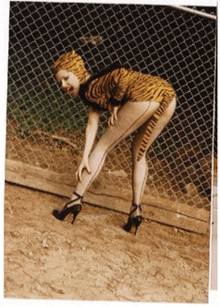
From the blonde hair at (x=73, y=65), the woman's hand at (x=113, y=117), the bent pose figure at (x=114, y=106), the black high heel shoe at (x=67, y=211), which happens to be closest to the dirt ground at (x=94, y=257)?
the black high heel shoe at (x=67, y=211)

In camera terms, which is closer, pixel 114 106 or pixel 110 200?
pixel 114 106

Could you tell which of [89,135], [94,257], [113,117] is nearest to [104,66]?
[113,117]

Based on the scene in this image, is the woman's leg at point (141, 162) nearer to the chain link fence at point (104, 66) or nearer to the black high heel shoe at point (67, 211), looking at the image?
the chain link fence at point (104, 66)

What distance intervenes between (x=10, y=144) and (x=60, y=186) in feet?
1.44

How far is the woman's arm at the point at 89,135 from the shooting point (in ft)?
10.5

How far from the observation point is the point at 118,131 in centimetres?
321

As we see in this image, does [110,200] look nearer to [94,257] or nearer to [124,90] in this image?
[94,257]

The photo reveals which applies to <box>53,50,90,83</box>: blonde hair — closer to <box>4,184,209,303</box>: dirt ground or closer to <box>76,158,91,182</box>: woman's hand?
<box>76,158,91,182</box>: woman's hand

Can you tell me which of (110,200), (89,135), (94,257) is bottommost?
(94,257)

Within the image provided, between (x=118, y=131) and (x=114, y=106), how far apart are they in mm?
164

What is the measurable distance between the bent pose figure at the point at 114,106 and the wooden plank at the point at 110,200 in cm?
11

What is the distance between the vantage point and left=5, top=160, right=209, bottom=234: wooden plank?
10.7ft

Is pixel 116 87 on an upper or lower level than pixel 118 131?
upper

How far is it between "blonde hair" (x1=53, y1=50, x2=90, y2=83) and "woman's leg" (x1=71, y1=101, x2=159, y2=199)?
1.09 feet
